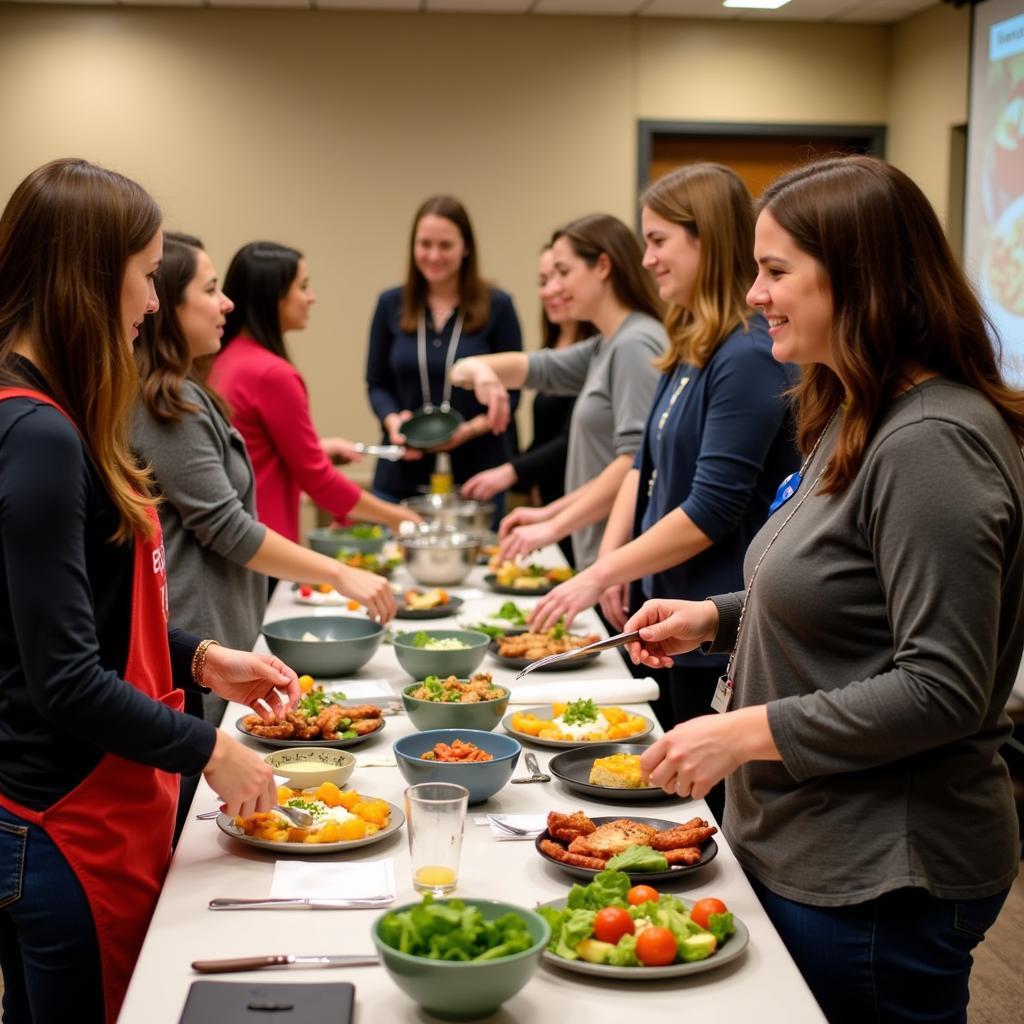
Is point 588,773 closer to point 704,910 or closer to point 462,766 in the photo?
point 462,766

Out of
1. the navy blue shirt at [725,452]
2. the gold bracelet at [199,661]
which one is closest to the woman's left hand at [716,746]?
the gold bracelet at [199,661]

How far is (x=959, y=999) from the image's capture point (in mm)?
1500

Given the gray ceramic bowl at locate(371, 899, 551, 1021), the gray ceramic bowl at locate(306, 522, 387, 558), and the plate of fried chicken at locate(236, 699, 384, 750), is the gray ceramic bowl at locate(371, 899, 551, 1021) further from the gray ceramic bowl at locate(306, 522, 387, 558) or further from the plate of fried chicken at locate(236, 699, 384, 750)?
the gray ceramic bowl at locate(306, 522, 387, 558)

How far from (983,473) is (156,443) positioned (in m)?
1.65

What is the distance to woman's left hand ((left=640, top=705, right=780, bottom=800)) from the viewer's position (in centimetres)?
145

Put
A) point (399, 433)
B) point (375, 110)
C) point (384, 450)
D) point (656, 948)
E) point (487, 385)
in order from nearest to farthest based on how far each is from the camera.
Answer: point (656, 948), point (487, 385), point (384, 450), point (399, 433), point (375, 110)

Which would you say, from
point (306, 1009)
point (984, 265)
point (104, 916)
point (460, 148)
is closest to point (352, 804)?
point (104, 916)

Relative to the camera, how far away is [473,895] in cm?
151

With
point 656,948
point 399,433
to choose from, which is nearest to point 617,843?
point 656,948

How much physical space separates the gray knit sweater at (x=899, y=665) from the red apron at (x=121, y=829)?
2.53 ft

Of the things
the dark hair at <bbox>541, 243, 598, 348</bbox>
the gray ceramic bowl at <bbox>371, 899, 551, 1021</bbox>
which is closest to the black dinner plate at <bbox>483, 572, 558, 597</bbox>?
the dark hair at <bbox>541, 243, 598, 348</bbox>

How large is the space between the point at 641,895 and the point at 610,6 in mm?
5694

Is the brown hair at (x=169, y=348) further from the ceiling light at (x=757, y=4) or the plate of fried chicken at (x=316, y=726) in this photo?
the ceiling light at (x=757, y=4)

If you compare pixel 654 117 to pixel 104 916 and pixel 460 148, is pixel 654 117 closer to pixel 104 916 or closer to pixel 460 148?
pixel 460 148
